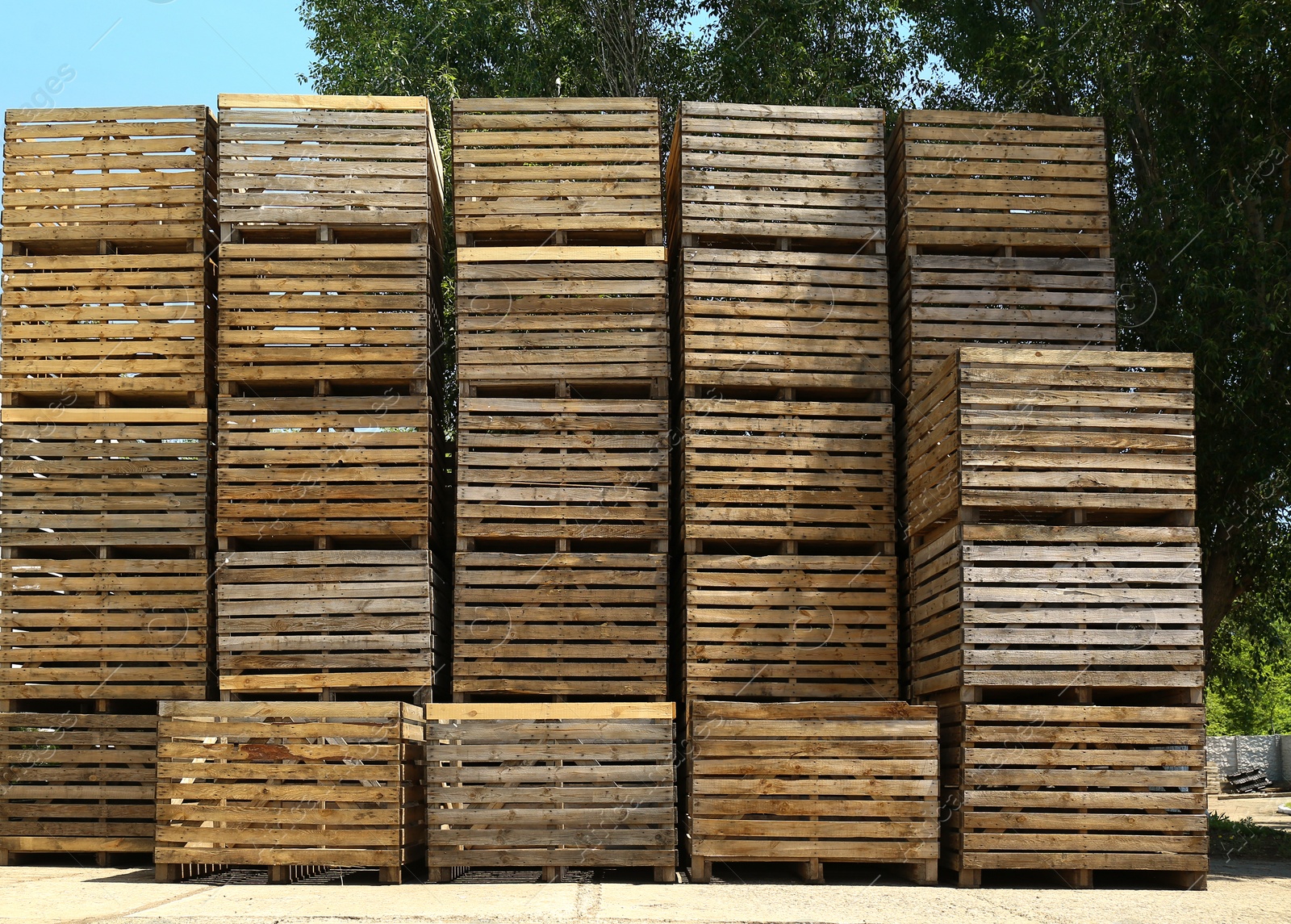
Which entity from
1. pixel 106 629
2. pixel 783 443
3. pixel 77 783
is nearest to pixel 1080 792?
pixel 783 443

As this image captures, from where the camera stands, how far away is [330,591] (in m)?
9.51

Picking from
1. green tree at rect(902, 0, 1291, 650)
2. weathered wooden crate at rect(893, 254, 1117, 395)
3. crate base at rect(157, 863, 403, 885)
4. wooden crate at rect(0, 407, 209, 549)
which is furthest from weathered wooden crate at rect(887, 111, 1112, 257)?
crate base at rect(157, 863, 403, 885)

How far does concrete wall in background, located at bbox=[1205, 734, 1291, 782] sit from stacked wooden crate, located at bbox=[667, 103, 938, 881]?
22.1 meters

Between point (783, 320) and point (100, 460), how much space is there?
531cm

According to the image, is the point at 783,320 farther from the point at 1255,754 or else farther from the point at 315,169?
the point at 1255,754

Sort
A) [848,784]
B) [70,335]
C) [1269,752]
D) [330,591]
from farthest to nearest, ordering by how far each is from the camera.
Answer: [1269,752]
[70,335]
[330,591]
[848,784]

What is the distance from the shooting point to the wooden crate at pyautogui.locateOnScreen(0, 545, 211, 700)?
9766 millimetres

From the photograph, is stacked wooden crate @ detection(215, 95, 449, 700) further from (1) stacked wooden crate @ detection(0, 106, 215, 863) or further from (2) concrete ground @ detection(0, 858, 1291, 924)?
(2) concrete ground @ detection(0, 858, 1291, 924)

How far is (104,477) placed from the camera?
1000 centimetres

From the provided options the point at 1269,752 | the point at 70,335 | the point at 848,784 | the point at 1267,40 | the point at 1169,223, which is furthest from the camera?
the point at 1269,752

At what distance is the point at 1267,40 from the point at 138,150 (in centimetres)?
943

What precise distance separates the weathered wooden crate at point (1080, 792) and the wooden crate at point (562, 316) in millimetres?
3598

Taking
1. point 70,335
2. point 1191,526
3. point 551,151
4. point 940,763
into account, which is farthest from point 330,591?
point 1191,526

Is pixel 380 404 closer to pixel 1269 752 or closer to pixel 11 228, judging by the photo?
pixel 11 228
